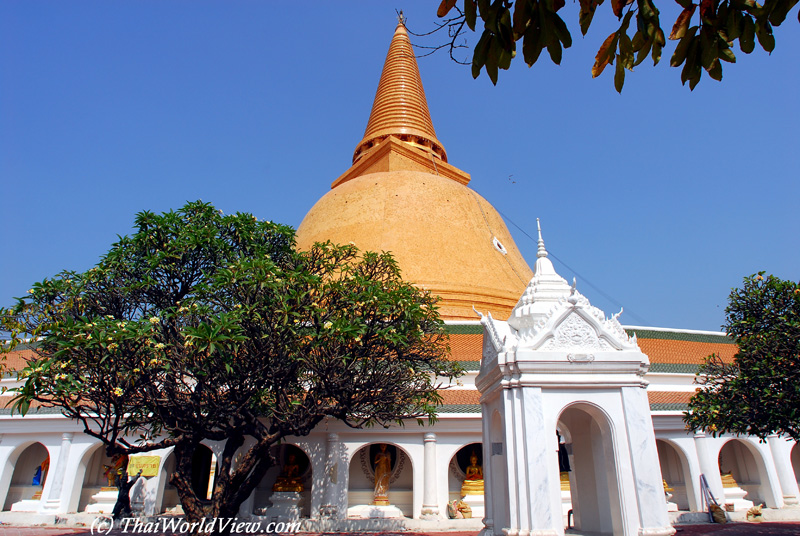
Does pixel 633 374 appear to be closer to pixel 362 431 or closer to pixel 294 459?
pixel 362 431

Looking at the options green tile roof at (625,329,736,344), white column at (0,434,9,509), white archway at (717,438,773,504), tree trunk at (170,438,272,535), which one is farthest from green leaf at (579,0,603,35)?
white column at (0,434,9,509)

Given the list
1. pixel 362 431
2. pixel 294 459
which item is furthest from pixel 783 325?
pixel 294 459

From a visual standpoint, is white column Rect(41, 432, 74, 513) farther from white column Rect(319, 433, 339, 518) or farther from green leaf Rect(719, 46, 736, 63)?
green leaf Rect(719, 46, 736, 63)

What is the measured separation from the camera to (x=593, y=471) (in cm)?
937

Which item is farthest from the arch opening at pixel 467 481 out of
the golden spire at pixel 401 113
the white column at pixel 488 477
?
the golden spire at pixel 401 113

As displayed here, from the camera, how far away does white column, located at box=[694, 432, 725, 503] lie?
13297 millimetres

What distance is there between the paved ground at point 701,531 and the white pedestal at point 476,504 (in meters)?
1.16

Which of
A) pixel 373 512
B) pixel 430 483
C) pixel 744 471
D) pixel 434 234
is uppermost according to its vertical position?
pixel 434 234

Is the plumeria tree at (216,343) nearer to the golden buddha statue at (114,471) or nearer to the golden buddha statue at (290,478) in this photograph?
the golden buddha statue at (290,478)

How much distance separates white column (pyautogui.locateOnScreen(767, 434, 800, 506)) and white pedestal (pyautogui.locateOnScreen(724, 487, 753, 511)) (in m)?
0.97

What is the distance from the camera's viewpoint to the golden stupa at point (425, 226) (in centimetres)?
1920

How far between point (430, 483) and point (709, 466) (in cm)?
715

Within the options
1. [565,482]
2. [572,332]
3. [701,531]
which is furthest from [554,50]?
[565,482]

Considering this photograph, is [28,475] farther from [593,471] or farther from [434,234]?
[593,471]
